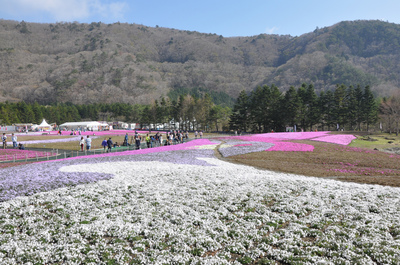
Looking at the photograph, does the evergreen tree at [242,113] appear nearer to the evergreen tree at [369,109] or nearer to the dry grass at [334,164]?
the evergreen tree at [369,109]

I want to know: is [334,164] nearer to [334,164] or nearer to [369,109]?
[334,164]

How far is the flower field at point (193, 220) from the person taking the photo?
24.7 feet

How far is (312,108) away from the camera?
7069 cm

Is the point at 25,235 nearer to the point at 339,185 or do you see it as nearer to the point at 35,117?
the point at 339,185

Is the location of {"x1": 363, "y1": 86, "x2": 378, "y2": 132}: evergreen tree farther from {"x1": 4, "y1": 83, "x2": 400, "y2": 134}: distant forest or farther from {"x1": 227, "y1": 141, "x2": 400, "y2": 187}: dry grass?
{"x1": 227, "y1": 141, "x2": 400, "y2": 187}: dry grass

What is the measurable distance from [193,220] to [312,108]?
69463 mm

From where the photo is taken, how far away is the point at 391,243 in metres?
7.89

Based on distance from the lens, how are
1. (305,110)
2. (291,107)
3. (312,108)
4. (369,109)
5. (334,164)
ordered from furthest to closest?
(305,110), (312,108), (291,107), (369,109), (334,164)

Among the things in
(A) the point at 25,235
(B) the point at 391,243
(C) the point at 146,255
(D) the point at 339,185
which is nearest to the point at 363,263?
(B) the point at 391,243

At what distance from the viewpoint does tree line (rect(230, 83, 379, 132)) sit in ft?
229

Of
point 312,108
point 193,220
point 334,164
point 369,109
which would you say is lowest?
point 334,164

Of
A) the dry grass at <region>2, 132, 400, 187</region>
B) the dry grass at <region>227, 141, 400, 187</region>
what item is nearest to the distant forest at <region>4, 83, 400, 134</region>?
the dry grass at <region>227, 141, 400, 187</region>

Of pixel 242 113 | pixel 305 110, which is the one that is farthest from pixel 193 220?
pixel 242 113

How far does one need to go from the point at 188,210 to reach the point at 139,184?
5.61 metres
